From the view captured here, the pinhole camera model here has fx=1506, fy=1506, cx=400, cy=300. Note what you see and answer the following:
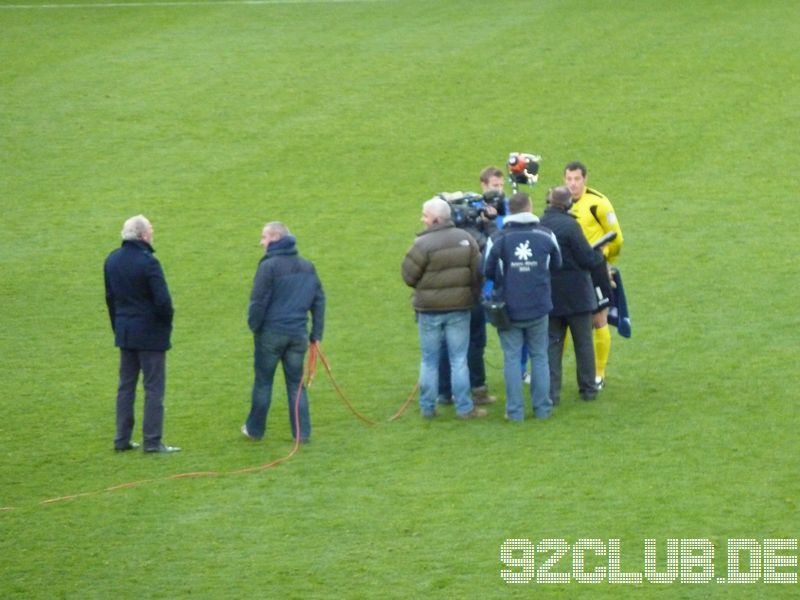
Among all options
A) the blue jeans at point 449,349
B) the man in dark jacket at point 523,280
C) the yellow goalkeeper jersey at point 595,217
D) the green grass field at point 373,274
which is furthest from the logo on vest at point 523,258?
the green grass field at point 373,274

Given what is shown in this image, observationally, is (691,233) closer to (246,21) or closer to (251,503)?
(251,503)

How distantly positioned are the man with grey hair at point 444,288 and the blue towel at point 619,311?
4.73ft

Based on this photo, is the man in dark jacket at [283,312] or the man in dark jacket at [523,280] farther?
the man in dark jacket at [523,280]

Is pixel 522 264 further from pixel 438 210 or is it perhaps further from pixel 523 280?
pixel 438 210

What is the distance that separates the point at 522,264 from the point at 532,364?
2.83 feet

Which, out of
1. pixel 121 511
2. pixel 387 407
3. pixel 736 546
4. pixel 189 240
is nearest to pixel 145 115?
pixel 189 240

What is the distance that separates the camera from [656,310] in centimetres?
1572

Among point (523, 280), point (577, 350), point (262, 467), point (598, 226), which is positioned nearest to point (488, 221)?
point (598, 226)

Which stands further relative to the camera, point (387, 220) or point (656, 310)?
point (387, 220)

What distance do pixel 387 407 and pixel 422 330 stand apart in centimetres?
98

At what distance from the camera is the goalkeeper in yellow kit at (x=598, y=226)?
1303 centimetres

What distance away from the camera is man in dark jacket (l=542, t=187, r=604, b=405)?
12508 mm

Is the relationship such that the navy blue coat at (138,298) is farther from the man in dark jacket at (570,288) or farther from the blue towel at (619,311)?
the blue towel at (619,311)

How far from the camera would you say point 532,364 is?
12.4 metres
